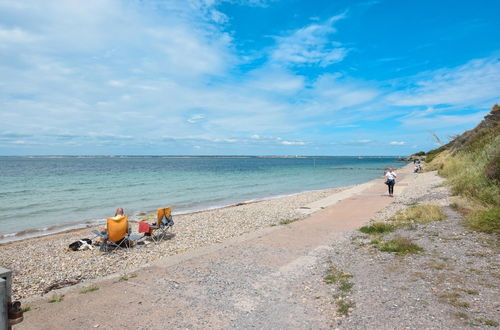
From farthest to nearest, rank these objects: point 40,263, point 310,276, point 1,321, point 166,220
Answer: point 166,220, point 40,263, point 310,276, point 1,321

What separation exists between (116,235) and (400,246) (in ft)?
23.0

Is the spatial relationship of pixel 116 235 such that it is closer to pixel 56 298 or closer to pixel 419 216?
pixel 56 298

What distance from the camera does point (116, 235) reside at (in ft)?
27.6

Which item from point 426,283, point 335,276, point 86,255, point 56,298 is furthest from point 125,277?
point 426,283

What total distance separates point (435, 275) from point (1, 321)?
5732mm

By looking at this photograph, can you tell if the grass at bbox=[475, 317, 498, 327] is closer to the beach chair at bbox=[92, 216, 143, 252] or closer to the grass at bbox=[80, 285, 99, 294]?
the grass at bbox=[80, 285, 99, 294]

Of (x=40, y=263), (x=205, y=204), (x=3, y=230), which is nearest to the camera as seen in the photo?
(x=40, y=263)

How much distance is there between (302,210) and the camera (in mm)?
13812

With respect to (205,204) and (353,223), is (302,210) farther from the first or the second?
(205,204)

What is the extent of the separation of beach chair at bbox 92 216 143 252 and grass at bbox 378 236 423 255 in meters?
6.50

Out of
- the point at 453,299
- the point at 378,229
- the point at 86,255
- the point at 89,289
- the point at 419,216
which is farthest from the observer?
the point at 419,216

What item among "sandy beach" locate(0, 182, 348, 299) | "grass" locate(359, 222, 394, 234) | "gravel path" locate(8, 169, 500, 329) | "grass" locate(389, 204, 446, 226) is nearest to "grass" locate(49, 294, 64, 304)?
"gravel path" locate(8, 169, 500, 329)

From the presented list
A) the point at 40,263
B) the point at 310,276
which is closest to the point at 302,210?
the point at 310,276

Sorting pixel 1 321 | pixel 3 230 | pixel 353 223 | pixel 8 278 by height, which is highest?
pixel 8 278
